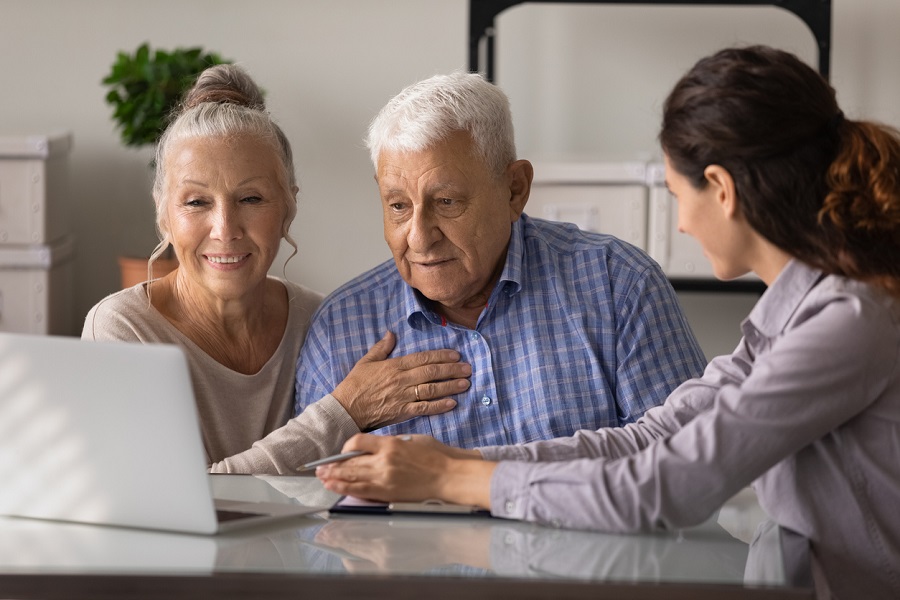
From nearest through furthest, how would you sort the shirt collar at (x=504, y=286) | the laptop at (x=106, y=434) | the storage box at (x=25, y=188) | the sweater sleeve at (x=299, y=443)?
the laptop at (x=106, y=434) < the sweater sleeve at (x=299, y=443) < the shirt collar at (x=504, y=286) < the storage box at (x=25, y=188)

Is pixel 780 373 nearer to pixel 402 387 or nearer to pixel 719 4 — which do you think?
pixel 402 387

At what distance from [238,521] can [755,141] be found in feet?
2.36

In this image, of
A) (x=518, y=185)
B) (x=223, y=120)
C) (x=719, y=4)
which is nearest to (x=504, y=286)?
(x=518, y=185)

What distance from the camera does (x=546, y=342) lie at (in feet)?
6.17

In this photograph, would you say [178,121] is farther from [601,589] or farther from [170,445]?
[601,589]

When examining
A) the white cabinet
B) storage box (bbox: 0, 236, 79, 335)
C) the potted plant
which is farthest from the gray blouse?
storage box (bbox: 0, 236, 79, 335)

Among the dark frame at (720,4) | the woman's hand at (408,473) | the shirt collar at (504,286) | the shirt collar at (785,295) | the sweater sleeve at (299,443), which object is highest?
the dark frame at (720,4)

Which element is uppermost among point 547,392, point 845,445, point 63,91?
point 63,91

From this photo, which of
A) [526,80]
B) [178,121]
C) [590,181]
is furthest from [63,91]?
[178,121]

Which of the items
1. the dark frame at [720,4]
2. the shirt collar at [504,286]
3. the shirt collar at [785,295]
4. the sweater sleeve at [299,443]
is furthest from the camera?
the dark frame at [720,4]

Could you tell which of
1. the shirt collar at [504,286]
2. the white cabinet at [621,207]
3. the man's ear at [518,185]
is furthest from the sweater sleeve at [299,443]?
the white cabinet at [621,207]

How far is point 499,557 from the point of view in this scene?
1.14 meters

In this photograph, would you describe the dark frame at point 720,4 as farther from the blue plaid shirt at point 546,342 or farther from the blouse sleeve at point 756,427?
the blouse sleeve at point 756,427

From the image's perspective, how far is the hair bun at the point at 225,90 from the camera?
2.01m
